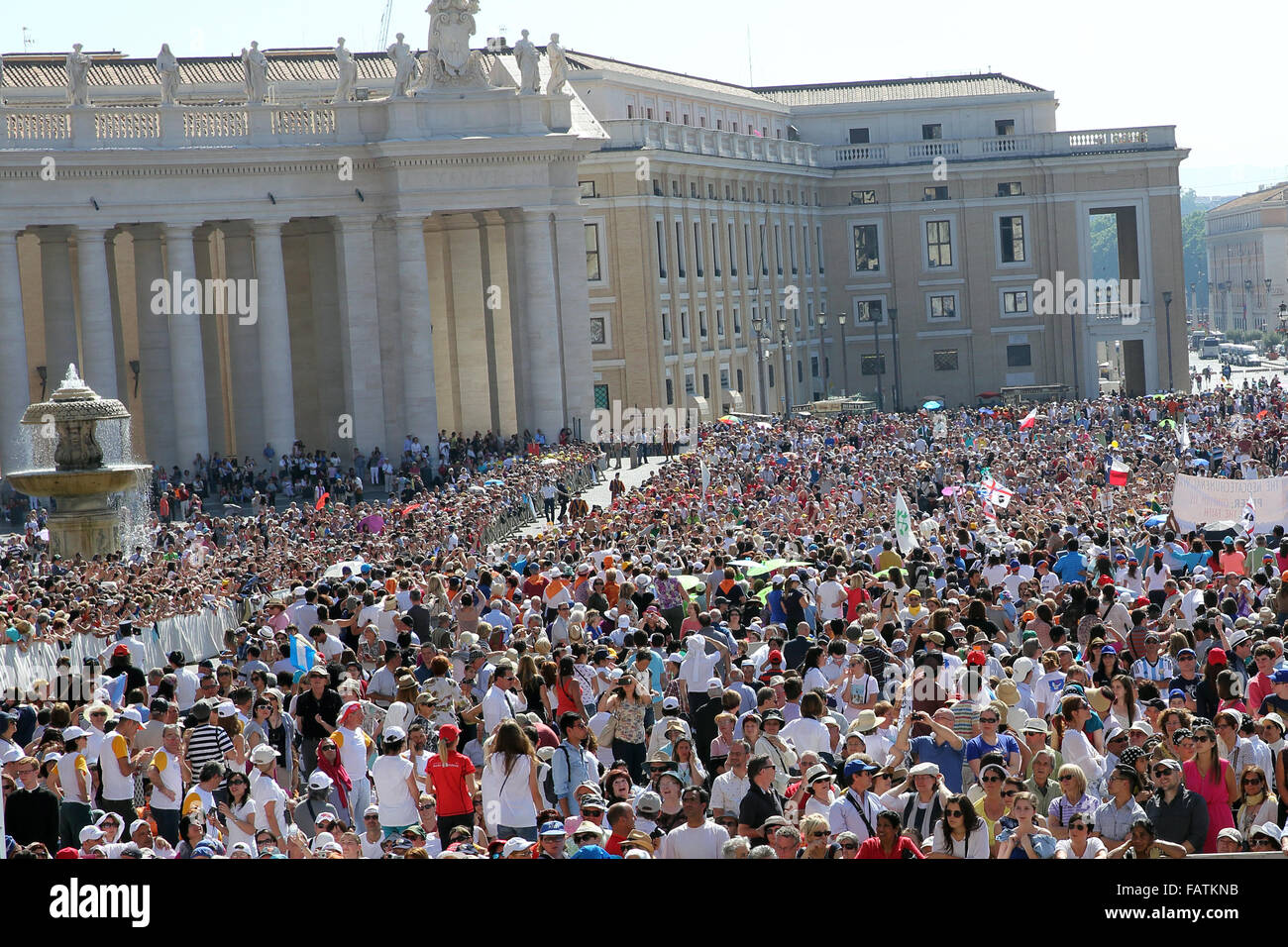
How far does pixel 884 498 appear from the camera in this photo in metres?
36.9

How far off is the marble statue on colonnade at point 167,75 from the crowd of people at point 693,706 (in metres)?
26.3

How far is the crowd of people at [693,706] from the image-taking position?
10.8 m

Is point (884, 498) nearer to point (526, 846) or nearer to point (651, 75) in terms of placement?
point (526, 846)

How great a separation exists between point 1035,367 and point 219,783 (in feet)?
267

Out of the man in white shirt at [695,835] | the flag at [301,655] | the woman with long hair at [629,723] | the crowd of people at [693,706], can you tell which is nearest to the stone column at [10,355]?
the crowd of people at [693,706]

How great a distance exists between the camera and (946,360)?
3543 inches

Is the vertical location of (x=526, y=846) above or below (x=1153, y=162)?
below

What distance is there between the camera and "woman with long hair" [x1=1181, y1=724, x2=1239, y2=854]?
11.0 meters

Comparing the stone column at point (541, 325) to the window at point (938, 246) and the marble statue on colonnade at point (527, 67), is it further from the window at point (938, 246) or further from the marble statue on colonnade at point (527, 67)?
the window at point (938, 246)

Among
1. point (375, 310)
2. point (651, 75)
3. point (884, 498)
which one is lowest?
point (884, 498)

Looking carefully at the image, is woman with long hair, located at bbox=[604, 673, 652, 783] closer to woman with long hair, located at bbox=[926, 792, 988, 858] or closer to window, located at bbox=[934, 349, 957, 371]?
woman with long hair, located at bbox=[926, 792, 988, 858]

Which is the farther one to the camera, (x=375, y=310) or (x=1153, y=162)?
(x=1153, y=162)

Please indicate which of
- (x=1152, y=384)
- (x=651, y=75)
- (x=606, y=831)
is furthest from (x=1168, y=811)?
(x=1152, y=384)
